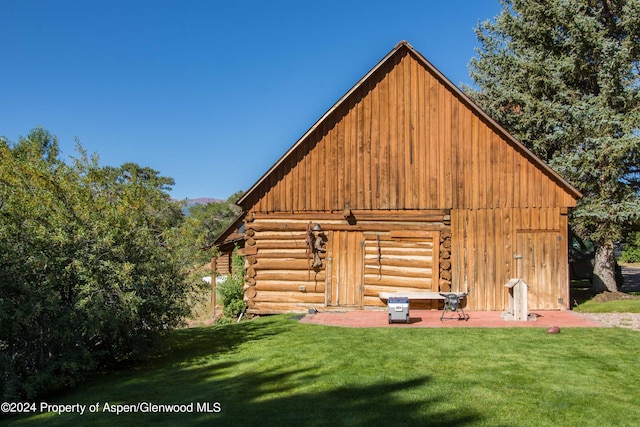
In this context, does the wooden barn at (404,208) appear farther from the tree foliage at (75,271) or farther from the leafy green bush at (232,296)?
the tree foliage at (75,271)

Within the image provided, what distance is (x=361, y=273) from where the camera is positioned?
603 inches

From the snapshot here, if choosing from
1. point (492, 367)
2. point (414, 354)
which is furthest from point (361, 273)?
point (492, 367)

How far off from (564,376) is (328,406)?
3942 millimetres

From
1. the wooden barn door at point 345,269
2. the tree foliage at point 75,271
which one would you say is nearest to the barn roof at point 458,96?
the wooden barn door at point 345,269

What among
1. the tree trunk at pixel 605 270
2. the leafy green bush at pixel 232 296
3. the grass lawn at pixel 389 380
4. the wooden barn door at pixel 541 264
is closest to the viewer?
the grass lawn at pixel 389 380

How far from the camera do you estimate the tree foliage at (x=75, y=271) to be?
28.6 feet

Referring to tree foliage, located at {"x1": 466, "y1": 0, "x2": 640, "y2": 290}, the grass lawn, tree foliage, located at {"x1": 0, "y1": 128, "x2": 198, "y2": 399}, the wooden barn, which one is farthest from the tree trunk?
tree foliage, located at {"x1": 0, "y1": 128, "x2": 198, "y2": 399}

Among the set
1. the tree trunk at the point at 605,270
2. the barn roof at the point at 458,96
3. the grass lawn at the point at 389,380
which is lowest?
the grass lawn at the point at 389,380

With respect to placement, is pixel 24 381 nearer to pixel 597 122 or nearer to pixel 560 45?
pixel 597 122

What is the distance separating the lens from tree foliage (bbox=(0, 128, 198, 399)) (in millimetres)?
8703

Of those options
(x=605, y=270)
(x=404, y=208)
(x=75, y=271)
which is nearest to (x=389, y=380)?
(x=75, y=271)

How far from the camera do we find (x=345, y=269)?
1538 centimetres

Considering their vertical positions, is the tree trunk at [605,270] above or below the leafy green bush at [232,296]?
above

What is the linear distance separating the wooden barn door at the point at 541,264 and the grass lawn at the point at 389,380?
9.78 ft
